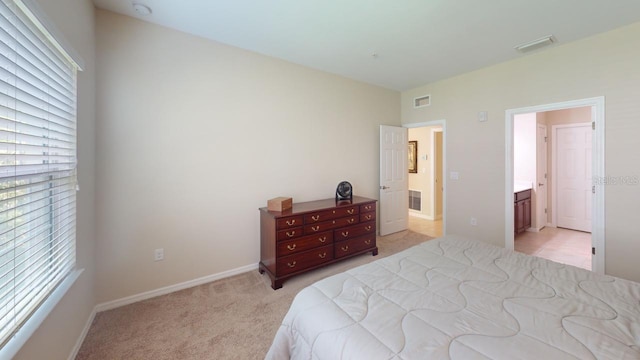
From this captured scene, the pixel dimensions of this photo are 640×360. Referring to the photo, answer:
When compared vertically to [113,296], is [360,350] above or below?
above

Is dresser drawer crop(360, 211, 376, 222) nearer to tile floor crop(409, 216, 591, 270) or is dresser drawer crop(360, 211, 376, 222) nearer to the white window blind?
tile floor crop(409, 216, 591, 270)

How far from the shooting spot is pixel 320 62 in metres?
3.26

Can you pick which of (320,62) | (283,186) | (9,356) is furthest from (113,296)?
(320,62)

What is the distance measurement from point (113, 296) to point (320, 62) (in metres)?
3.47

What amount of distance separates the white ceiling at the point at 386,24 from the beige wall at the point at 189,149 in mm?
267

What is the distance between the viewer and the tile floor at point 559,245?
10.8ft

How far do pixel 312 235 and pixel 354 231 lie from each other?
26.6 inches

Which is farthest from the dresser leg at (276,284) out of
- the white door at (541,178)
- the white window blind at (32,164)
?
the white door at (541,178)

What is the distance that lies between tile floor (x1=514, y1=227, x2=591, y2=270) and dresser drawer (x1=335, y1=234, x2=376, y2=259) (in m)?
2.37

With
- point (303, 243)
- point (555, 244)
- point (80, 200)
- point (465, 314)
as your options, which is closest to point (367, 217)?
point (303, 243)

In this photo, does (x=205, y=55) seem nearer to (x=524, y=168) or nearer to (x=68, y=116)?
(x=68, y=116)

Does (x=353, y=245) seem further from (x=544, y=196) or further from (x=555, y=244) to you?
(x=544, y=196)

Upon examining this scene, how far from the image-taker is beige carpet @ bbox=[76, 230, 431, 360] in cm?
172

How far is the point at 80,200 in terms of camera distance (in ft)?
6.11
